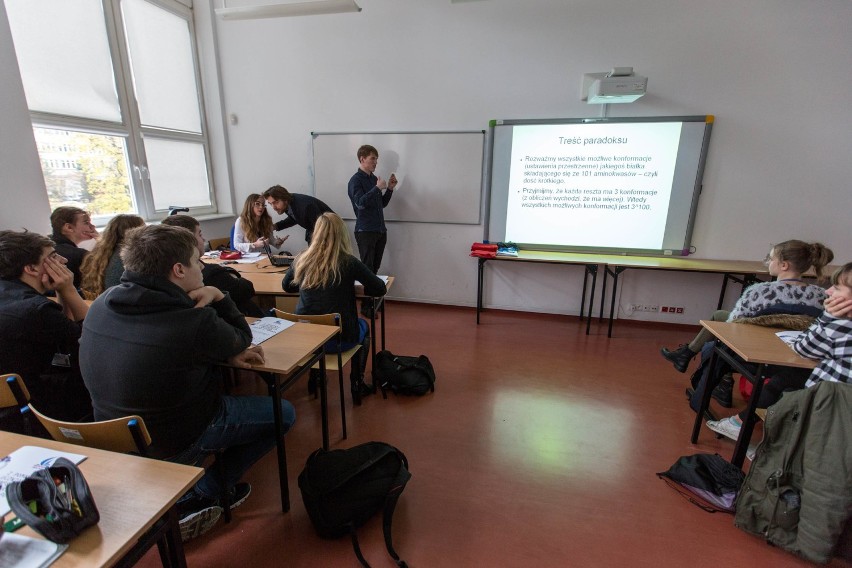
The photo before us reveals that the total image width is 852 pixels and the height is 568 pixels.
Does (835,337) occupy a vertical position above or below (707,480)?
above

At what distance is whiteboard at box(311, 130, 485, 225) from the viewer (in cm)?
416

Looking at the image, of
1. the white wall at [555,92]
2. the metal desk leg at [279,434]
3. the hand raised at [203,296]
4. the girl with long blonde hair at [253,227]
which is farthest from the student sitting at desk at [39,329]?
the girl with long blonde hair at [253,227]

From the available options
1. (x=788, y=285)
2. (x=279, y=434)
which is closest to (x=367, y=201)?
(x=279, y=434)

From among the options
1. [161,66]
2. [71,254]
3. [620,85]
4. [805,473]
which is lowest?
[805,473]

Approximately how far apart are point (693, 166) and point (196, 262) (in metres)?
4.11

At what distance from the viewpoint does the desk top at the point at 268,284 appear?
8.48ft

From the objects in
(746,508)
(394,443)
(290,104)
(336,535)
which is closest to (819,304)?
(746,508)

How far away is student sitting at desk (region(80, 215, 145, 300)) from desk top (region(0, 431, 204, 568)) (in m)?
1.17

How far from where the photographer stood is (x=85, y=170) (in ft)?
11.3

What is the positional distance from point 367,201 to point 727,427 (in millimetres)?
3353

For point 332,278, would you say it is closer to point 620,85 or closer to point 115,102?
point 620,85

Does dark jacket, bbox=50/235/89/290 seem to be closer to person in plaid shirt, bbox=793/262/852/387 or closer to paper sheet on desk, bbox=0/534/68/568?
paper sheet on desk, bbox=0/534/68/568

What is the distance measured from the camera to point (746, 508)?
170 centimetres

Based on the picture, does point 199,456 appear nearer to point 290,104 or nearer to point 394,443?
point 394,443
